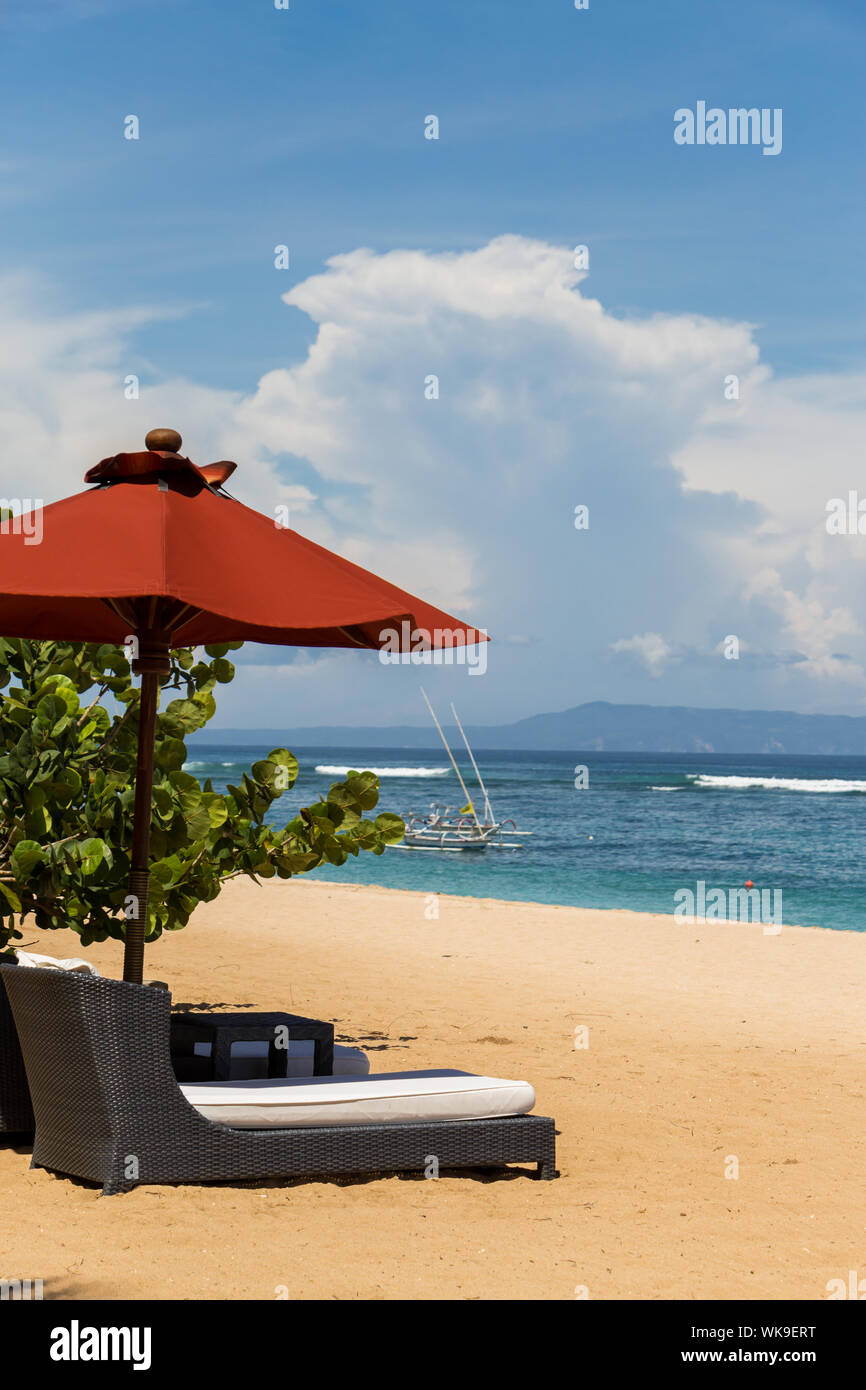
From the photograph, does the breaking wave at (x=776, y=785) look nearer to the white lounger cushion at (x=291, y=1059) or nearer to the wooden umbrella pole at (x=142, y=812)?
the white lounger cushion at (x=291, y=1059)

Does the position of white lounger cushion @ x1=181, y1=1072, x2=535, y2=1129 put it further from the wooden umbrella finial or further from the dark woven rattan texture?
the wooden umbrella finial

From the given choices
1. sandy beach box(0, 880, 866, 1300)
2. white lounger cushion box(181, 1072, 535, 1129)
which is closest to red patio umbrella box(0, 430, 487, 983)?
white lounger cushion box(181, 1072, 535, 1129)

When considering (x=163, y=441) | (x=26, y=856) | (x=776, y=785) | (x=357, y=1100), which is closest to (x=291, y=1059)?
(x=357, y=1100)

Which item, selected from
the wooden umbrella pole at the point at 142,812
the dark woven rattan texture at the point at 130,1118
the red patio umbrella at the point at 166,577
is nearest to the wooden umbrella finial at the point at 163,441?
the red patio umbrella at the point at 166,577

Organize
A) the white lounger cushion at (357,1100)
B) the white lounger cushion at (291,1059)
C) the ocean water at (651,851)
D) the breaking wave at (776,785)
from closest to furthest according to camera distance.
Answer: the white lounger cushion at (357,1100) < the white lounger cushion at (291,1059) < the ocean water at (651,851) < the breaking wave at (776,785)

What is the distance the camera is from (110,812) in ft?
19.0

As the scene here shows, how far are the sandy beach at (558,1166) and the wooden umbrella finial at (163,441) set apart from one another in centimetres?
270

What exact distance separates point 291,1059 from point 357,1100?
73cm

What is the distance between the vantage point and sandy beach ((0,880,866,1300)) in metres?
3.75

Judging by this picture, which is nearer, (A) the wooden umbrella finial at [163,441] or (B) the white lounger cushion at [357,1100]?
(B) the white lounger cushion at [357,1100]

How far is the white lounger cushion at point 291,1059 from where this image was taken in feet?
17.4

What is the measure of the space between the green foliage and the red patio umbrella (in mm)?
447

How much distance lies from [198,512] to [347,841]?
2.00 m
